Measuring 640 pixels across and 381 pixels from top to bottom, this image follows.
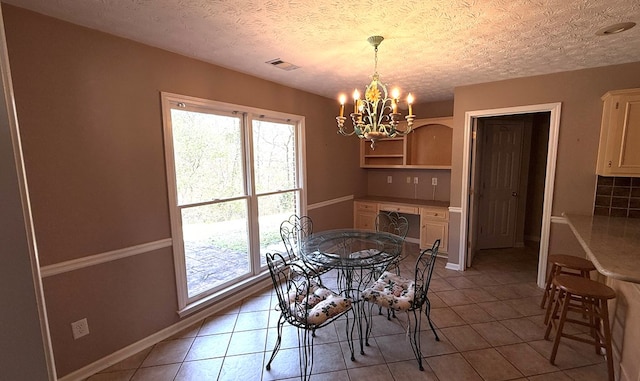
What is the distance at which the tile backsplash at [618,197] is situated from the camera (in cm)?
282

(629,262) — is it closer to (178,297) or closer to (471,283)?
(471,283)

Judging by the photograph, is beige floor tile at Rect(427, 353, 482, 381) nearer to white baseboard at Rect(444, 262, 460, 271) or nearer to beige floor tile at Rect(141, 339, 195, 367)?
white baseboard at Rect(444, 262, 460, 271)

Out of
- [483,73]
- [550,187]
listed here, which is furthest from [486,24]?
[550,187]

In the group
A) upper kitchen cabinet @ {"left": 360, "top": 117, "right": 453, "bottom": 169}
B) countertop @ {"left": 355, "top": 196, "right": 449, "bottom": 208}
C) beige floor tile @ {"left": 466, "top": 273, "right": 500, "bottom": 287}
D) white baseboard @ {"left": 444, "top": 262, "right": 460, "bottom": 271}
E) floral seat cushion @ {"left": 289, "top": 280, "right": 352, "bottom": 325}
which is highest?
upper kitchen cabinet @ {"left": 360, "top": 117, "right": 453, "bottom": 169}

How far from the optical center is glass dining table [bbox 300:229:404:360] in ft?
7.67

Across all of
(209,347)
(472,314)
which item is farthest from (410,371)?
(209,347)

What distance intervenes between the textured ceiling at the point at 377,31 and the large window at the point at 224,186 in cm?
59

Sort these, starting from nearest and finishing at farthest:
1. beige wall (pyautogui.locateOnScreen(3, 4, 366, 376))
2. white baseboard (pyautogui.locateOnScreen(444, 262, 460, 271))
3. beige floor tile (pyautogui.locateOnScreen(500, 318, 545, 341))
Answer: beige wall (pyautogui.locateOnScreen(3, 4, 366, 376))
beige floor tile (pyautogui.locateOnScreen(500, 318, 545, 341))
white baseboard (pyautogui.locateOnScreen(444, 262, 460, 271))

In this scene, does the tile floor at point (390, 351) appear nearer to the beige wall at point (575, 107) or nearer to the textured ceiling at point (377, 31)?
the beige wall at point (575, 107)

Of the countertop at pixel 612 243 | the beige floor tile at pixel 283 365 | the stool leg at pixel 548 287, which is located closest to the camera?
the countertop at pixel 612 243

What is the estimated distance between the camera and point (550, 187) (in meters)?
3.18

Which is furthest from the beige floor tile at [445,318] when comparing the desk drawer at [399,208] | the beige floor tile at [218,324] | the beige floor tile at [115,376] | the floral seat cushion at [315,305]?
the beige floor tile at [115,376]

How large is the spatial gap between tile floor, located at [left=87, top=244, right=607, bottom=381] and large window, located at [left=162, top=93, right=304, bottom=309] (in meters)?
0.48

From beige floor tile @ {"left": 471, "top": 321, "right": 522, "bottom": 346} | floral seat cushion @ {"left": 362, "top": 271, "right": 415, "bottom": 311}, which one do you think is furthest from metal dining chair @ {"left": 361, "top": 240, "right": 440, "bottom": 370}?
beige floor tile @ {"left": 471, "top": 321, "right": 522, "bottom": 346}
